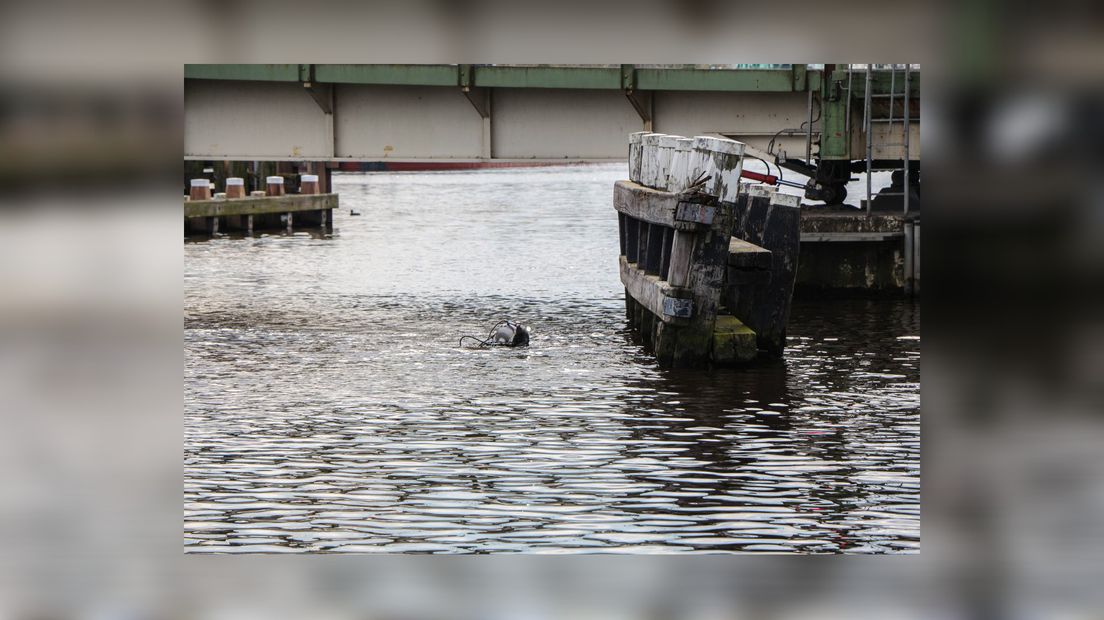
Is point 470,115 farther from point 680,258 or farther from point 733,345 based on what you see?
point 733,345

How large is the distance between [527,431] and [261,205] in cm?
3140

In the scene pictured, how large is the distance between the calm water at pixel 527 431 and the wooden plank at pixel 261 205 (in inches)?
616

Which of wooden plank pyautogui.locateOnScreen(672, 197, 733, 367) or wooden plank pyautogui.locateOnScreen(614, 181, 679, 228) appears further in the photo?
wooden plank pyautogui.locateOnScreen(614, 181, 679, 228)

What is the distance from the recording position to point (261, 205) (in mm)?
42969

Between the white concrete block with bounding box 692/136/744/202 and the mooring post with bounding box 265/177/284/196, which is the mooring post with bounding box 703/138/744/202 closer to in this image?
the white concrete block with bounding box 692/136/744/202

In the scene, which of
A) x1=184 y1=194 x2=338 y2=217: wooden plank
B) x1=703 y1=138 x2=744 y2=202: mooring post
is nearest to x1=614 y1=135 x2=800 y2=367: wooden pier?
x1=703 y1=138 x2=744 y2=202: mooring post

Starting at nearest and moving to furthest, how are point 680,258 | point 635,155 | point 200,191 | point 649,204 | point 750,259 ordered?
point 680,258, point 750,259, point 649,204, point 635,155, point 200,191

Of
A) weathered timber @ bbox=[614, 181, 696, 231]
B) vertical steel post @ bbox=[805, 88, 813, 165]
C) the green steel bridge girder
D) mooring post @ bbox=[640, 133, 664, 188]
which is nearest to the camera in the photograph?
weathered timber @ bbox=[614, 181, 696, 231]

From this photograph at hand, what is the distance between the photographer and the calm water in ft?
31.1

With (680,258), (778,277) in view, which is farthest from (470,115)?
(680,258)

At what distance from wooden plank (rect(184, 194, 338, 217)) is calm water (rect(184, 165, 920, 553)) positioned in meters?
15.6

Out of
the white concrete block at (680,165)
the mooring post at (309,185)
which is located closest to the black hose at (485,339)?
the white concrete block at (680,165)

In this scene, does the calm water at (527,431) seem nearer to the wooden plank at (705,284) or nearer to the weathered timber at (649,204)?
the wooden plank at (705,284)
